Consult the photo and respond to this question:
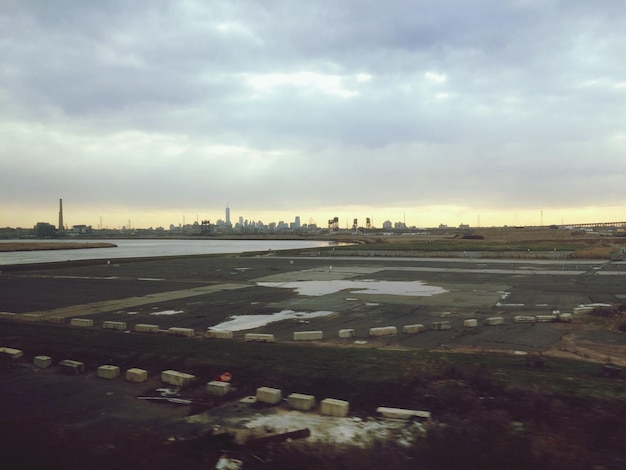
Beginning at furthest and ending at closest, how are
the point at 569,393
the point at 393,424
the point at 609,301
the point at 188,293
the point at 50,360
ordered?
the point at 188,293
the point at 609,301
the point at 50,360
the point at 569,393
the point at 393,424

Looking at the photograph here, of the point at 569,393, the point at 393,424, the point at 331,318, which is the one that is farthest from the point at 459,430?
the point at 331,318

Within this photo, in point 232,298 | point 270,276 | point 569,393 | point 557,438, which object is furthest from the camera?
point 270,276

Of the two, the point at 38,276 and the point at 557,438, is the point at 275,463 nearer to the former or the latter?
the point at 557,438

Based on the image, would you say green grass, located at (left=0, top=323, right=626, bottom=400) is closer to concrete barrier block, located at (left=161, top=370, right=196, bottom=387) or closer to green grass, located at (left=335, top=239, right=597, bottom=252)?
concrete barrier block, located at (left=161, top=370, right=196, bottom=387)

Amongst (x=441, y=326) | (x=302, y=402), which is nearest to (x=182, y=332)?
(x=302, y=402)

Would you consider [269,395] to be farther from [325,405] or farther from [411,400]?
[411,400]

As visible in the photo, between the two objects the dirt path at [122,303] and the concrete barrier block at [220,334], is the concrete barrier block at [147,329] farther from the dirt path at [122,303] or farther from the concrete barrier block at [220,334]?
the dirt path at [122,303]
